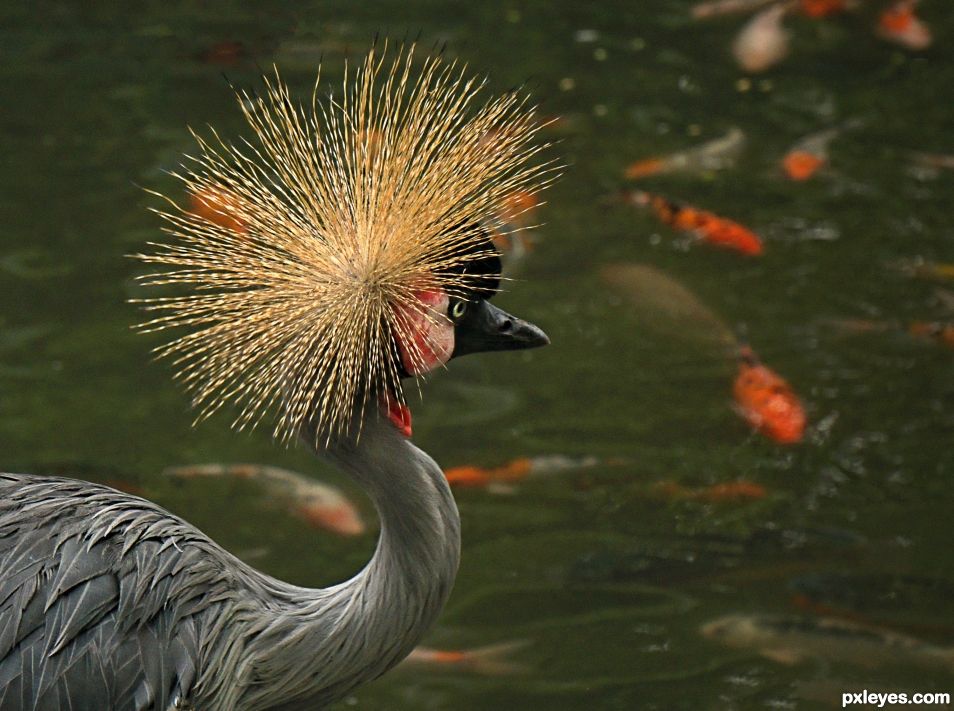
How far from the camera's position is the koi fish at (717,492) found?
10.7 ft

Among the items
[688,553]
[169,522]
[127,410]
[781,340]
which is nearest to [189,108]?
[127,410]

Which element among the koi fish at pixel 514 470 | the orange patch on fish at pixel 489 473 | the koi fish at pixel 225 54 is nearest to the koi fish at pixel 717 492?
the koi fish at pixel 514 470

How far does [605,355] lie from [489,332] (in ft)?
5.22

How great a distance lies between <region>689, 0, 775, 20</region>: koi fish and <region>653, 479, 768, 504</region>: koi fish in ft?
8.05

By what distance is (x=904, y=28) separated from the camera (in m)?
5.13

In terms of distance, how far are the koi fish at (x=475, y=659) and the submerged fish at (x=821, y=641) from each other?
40 cm

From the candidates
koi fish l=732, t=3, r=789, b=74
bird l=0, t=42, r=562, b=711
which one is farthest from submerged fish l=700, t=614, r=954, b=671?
koi fish l=732, t=3, r=789, b=74

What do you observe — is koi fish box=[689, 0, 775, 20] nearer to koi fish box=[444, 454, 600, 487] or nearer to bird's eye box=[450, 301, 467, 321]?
koi fish box=[444, 454, 600, 487]

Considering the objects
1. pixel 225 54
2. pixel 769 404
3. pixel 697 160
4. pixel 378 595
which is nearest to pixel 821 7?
pixel 697 160

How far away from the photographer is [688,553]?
123 inches

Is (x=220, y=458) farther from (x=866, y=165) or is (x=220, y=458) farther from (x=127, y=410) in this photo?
(x=866, y=165)

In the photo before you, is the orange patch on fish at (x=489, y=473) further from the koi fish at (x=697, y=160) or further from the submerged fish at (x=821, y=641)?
the koi fish at (x=697, y=160)

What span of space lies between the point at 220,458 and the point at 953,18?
10.8 ft

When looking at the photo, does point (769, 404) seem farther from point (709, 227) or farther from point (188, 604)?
point (188, 604)
